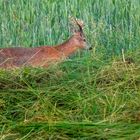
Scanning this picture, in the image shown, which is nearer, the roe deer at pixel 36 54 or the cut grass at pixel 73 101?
the cut grass at pixel 73 101

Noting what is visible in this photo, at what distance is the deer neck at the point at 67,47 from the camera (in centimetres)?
670

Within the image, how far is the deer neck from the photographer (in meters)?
6.70

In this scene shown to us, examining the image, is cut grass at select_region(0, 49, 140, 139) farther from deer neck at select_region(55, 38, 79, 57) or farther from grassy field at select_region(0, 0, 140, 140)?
deer neck at select_region(55, 38, 79, 57)

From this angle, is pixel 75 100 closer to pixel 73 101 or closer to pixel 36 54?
pixel 73 101

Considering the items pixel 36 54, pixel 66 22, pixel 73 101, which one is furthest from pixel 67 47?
pixel 73 101

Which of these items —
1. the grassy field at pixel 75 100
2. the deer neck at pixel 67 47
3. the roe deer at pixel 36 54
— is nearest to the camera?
the grassy field at pixel 75 100

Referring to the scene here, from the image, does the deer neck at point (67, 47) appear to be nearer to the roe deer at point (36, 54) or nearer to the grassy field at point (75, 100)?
the roe deer at point (36, 54)

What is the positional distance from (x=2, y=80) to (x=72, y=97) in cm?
68

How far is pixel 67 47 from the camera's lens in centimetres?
679

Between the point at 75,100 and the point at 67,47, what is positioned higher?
the point at 67,47

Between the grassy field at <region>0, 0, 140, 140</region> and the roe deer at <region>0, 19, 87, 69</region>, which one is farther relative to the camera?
the roe deer at <region>0, 19, 87, 69</region>

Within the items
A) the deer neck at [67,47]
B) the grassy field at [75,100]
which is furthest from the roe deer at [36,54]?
the grassy field at [75,100]

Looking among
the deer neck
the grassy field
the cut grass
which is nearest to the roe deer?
the deer neck

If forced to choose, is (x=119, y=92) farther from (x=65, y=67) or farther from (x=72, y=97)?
(x=65, y=67)
